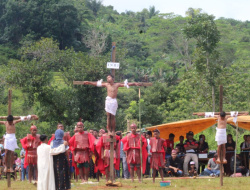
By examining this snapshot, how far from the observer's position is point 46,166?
12172mm


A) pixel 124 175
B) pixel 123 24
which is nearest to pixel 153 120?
pixel 124 175

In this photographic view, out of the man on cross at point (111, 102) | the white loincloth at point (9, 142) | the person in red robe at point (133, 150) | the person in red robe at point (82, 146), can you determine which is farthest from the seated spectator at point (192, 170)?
the white loincloth at point (9, 142)

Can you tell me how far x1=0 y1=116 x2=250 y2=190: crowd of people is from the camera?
12.2 meters

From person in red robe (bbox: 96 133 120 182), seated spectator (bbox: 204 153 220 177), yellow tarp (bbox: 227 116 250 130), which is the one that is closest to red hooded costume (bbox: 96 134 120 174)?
person in red robe (bbox: 96 133 120 182)

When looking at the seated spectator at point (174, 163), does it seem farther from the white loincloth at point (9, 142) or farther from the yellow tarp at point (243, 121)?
the white loincloth at point (9, 142)

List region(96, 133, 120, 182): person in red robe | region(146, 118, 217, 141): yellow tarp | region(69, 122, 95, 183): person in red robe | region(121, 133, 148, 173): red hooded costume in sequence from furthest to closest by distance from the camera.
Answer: region(146, 118, 217, 141): yellow tarp < region(69, 122, 95, 183): person in red robe < region(121, 133, 148, 173): red hooded costume < region(96, 133, 120, 182): person in red robe

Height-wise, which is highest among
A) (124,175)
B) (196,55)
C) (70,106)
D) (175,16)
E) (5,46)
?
(175,16)

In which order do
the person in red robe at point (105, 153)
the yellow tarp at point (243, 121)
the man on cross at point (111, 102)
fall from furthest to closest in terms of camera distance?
the yellow tarp at point (243, 121) → the person in red robe at point (105, 153) → the man on cross at point (111, 102)

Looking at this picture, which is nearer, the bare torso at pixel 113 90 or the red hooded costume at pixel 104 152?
the bare torso at pixel 113 90

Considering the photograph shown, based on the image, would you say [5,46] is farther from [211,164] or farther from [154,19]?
[211,164]

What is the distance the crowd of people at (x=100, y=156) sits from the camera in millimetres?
12203

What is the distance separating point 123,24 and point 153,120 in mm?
58120

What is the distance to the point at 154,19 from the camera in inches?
3024

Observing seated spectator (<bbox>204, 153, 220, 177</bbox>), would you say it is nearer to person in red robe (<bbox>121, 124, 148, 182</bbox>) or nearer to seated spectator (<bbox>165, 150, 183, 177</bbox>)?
seated spectator (<bbox>165, 150, 183, 177</bbox>)
